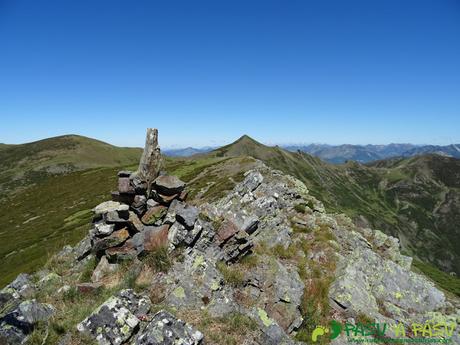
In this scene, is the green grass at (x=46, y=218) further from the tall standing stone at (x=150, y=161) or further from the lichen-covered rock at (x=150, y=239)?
the lichen-covered rock at (x=150, y=239)

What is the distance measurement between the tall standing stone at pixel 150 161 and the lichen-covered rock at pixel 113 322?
9.35 meters

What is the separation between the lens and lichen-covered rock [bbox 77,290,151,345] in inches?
457

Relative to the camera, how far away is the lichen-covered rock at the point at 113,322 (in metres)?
11.6

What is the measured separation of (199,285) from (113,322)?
430cm

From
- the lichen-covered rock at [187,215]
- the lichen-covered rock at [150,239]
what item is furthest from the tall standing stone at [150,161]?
the lichen-covered rock at [150,239]

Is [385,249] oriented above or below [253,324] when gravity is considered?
below

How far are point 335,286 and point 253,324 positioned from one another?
6602 mm

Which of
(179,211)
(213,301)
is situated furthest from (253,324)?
(179,211)

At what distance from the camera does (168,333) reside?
457 inches

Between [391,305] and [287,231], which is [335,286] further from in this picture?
[287,231]

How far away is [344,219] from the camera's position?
1221 inches

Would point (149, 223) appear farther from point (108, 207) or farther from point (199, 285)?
point (199, 285)

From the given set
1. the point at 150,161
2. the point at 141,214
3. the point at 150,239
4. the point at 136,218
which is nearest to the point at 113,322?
the point at 150,239

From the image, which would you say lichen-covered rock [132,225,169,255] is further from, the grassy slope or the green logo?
the grassy slope
